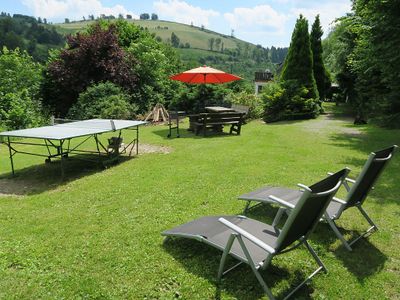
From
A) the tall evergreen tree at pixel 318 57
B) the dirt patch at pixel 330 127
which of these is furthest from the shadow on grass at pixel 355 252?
the tall evergreen tree at pixel 318 57

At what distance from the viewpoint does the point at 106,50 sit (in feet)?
60.5

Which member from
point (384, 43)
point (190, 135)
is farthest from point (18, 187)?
point (384, 43)

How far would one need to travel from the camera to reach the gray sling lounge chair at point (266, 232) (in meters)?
2.83

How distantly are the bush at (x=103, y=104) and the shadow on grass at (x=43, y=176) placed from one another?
6.49m

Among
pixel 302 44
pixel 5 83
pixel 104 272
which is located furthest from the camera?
pixel 5 83

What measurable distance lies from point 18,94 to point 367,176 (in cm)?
1865

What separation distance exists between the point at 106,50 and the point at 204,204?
50.9 feet

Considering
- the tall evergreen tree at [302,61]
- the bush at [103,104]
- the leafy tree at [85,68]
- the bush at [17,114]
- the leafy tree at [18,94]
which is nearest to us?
the bush at [17,114]

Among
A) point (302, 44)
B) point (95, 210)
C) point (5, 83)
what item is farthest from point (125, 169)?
point (5, 83)

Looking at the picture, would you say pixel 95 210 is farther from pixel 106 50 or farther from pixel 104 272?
pixel 106 50

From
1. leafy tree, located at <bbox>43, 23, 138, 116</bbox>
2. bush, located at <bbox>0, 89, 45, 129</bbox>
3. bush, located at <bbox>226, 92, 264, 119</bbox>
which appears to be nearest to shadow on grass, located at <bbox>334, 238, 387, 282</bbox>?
bush, located at <bbox>226, 92, 264, 119</bbox>

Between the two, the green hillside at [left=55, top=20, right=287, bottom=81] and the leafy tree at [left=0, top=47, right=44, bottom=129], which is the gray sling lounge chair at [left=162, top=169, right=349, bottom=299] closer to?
the leafy tree at [left=0, top=47, right=44, bottom=129]

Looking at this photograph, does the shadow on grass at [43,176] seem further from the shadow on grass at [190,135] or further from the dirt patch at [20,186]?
the shadow on grass at [190,135]

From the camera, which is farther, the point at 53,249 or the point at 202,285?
the point at 53,249
